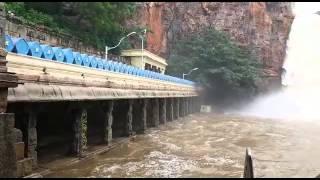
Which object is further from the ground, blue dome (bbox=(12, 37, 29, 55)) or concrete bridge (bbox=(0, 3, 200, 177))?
blue dome (bbox=(12, 37, 29, 55))

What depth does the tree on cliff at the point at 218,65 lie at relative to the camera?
7062 cm

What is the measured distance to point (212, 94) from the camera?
72.8 metres

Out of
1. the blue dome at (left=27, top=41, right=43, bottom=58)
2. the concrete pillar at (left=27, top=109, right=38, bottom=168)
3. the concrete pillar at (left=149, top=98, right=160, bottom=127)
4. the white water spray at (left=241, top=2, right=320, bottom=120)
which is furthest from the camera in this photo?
the white water spray at (left=241, top=2, right=320, bottom=120)

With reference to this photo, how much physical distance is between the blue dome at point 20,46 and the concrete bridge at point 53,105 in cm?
8

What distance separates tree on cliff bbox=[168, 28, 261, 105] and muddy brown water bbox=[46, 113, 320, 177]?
125 ft

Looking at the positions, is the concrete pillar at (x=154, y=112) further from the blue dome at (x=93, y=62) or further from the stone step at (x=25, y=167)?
the stone step at (x=25, y=167)

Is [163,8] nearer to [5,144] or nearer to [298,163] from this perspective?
[298,163]

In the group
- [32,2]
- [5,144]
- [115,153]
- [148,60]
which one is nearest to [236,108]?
[148,60]

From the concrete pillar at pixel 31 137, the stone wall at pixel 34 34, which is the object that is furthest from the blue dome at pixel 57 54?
the stone wall at pixel 34 34

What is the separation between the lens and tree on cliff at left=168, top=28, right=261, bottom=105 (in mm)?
70625

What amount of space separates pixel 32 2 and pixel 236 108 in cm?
4195

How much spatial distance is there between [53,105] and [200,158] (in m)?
8.09


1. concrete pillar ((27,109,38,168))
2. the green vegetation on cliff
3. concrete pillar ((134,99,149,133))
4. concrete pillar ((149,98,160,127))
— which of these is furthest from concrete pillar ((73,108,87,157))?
the green vegetation on cliff

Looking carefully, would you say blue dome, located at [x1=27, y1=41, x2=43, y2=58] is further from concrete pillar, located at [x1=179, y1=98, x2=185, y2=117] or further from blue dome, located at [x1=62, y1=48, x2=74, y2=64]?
concrete pillar, located at [x1=179, y1=98, x2=185, y2=117]
